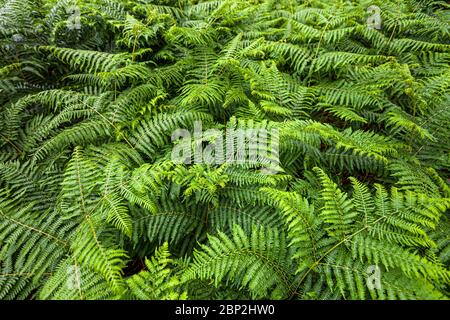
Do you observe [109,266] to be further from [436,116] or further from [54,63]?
[436,116]

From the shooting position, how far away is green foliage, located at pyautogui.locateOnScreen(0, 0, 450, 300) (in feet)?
6.25

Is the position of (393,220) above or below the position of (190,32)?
below

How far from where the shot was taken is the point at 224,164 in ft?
7.91

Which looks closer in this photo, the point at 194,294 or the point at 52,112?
the point at 194,294

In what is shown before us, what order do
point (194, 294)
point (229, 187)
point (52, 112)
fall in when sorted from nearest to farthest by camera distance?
point (194, 294)
point (229, 187)
point (52, 112)

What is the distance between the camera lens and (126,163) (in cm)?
265

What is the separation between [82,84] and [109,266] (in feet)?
8.10

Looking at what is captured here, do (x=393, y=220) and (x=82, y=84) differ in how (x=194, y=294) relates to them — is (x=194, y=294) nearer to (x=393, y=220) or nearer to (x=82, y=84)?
(x=393, y=220)

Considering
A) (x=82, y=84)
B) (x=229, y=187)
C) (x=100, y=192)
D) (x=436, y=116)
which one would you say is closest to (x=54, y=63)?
(x=82, y=84)

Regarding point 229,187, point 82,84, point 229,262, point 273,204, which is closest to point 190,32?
point 82,84

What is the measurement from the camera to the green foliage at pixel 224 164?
1.91 m
